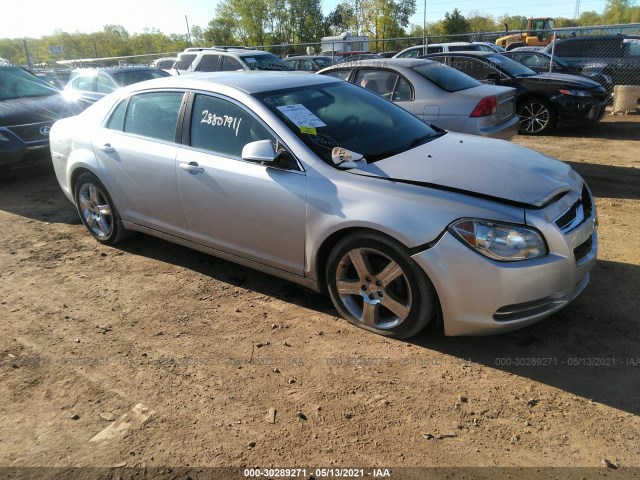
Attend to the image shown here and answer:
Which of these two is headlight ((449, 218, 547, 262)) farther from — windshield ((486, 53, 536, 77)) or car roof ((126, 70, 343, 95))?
windshield ((486, 53, 536, 77))

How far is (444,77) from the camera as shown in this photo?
7281 mm

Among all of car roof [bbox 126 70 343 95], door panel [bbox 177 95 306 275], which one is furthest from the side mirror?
car roof [bbox 126 70 343 95]

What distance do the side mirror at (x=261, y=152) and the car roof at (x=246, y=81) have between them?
552 millimetres

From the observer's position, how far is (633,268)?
4.06m

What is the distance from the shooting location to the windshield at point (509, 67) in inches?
386

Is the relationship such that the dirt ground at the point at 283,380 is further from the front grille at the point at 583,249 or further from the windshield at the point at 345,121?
the windshield at the point at 345,121

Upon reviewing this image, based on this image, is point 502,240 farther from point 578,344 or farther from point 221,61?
point 221,61

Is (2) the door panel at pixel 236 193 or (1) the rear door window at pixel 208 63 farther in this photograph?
(1) the rear door window at pixel 208 63

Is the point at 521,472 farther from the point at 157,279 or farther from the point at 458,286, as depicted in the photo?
the point at 157,279

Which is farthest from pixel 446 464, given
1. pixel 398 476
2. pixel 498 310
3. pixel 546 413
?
pixel 498 310

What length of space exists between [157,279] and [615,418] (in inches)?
136

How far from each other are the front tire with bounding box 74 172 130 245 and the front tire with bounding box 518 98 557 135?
7976 mm

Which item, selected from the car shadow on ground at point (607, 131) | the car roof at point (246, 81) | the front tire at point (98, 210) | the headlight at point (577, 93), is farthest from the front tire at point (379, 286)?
the car shadow on ground at point (607, 131)

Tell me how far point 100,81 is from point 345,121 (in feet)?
26.5
